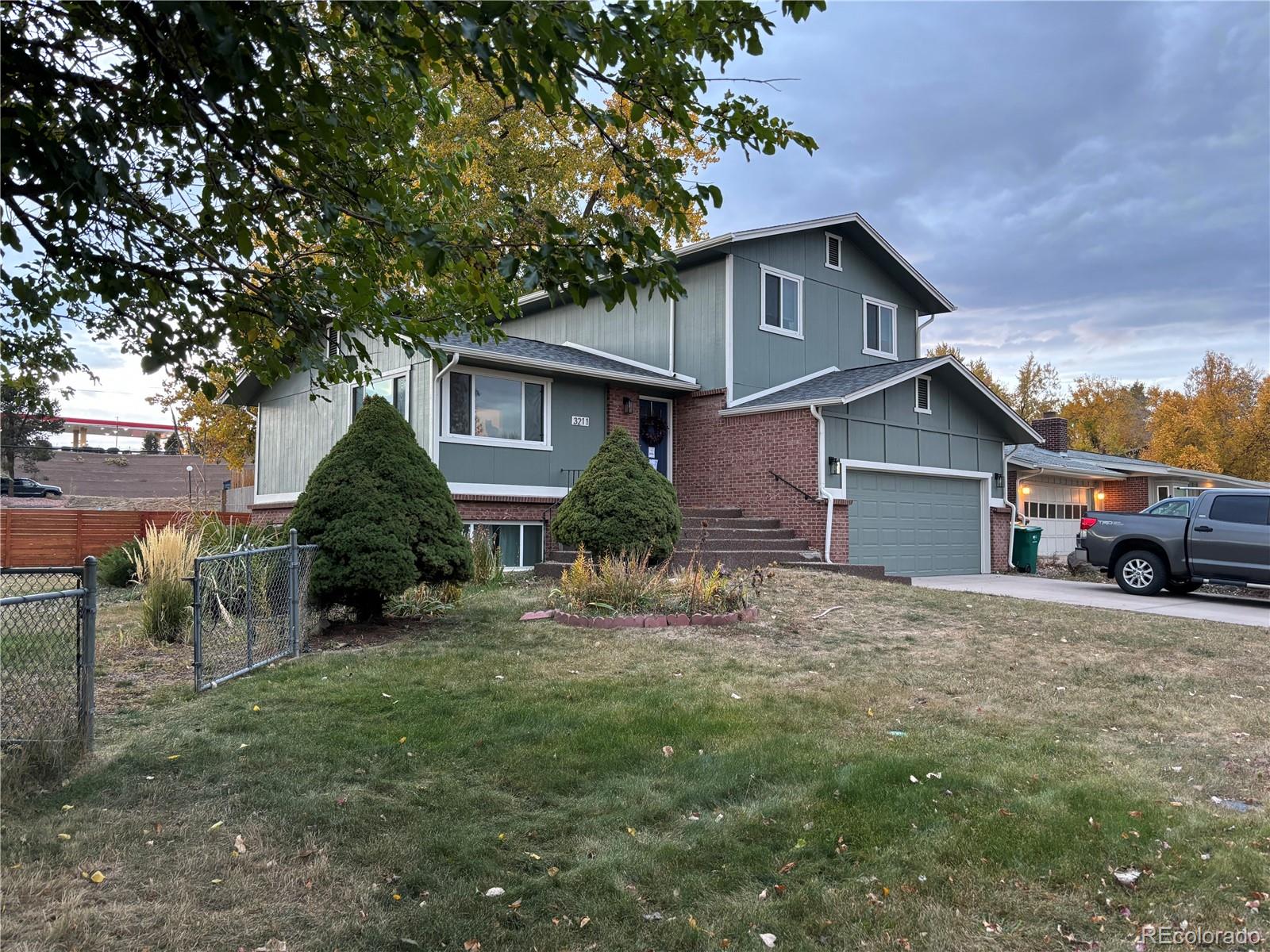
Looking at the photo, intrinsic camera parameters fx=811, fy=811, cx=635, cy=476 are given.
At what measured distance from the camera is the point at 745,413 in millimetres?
16031

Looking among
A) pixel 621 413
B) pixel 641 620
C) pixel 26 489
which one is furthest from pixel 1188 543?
pixel 26 489

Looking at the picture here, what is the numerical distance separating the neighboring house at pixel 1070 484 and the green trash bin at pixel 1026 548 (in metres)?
1.26

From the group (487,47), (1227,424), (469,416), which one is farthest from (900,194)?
(1227,424)

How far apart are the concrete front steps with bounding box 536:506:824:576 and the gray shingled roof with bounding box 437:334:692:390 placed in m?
2.85

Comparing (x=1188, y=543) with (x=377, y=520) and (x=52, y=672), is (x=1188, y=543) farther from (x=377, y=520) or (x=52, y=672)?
(x=52, y=672)

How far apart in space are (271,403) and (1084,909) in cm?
1843

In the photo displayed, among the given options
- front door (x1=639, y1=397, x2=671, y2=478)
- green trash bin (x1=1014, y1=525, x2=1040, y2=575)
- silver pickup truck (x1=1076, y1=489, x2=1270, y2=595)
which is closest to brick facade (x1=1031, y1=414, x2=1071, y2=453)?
green trash bin (x1=1014, y1=525, x2=1040, y2=575)

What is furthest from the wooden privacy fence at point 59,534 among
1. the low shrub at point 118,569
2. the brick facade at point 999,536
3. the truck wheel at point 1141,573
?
the truck wheel at point 1141,573

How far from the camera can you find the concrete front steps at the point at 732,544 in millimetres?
13000

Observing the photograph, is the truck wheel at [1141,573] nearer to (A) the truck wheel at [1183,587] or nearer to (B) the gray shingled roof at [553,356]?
(A) the truck wheel at [1183,587]

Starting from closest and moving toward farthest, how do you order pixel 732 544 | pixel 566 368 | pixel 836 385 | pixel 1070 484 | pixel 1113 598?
1. pixel 1113 598
2. pixel 732 544
3. pixel 566 368
4. pixel 836 385
5. pixel 1070 484

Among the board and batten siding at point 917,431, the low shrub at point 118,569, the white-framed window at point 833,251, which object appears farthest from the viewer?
the white-framed window at point 833,251

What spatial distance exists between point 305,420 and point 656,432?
7.34 m

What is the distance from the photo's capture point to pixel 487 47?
9.57ft
